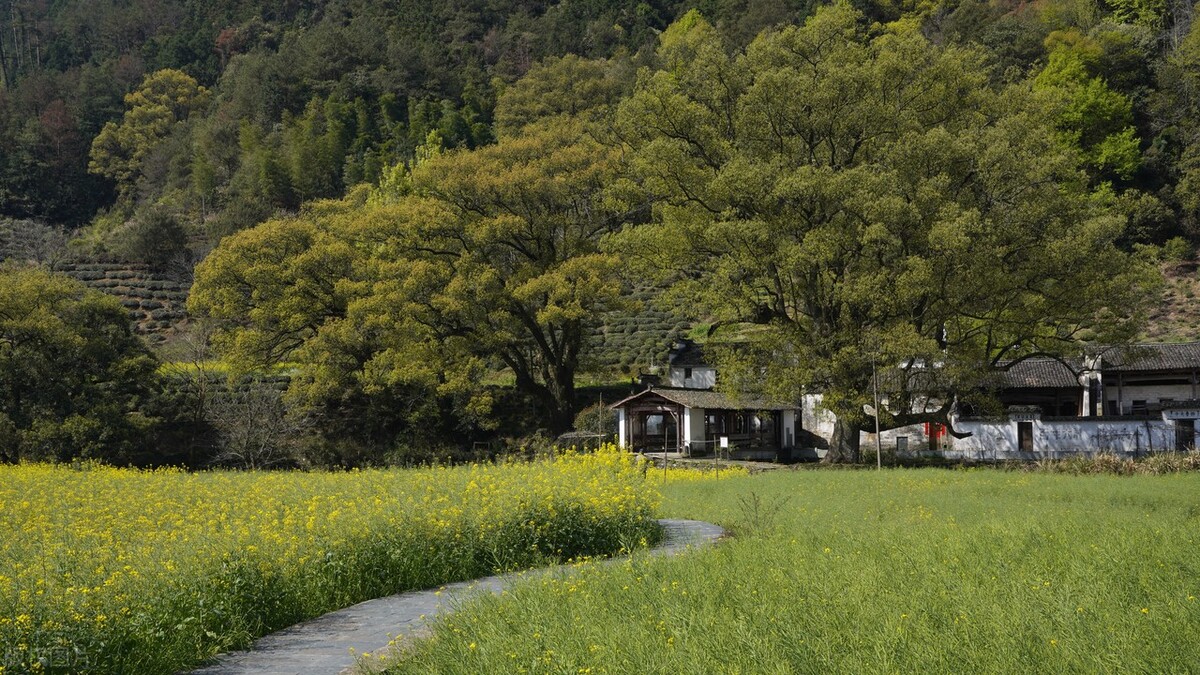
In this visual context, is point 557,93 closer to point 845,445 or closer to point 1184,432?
point 845,445

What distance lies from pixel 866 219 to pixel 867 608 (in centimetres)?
2070

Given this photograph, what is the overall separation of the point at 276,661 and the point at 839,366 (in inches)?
834

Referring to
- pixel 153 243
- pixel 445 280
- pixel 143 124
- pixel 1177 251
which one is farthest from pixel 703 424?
pixel 143 124

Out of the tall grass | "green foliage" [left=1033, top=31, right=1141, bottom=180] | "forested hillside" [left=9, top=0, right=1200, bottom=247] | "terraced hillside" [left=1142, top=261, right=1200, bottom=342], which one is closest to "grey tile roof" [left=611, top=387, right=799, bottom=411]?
the tall grass

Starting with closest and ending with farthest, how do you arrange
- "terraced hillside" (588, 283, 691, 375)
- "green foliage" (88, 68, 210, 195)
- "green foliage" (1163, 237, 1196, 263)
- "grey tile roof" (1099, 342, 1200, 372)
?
"grey tile roof" (1099, 342, 1200, 372) < "terraced hillside" (588, 283, 691, 375) < "green foliage" (1163, 237, 1196, 263) < "green foliage" (88, 68, 210, 195)

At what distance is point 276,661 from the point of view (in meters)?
6.98

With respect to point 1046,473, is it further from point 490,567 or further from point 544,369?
point 544,369

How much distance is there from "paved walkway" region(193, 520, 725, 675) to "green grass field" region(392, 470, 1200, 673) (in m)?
0.69

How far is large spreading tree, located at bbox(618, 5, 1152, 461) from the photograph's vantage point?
25719 millimetres

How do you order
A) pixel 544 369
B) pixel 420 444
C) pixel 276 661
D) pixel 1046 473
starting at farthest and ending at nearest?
pixel 544 369 → pixel 420 444 → pixel 1046 473 → pixel 276 661

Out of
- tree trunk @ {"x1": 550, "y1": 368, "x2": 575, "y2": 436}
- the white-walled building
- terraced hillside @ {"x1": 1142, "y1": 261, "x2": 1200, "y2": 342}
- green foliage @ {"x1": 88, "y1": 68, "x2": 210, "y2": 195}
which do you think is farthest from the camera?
green foliage @ {"x1": 88, "y1": 68, "x2": 210, "y2": 195}

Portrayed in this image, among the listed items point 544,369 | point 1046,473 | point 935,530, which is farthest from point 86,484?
point 544,369

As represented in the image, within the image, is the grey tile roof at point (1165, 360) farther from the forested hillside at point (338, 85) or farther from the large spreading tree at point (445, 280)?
the large spreading tree at point (445, 280)

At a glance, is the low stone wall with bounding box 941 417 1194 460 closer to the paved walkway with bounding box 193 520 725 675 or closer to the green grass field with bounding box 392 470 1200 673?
the green grass field with bounding box 392 470 1200 673
